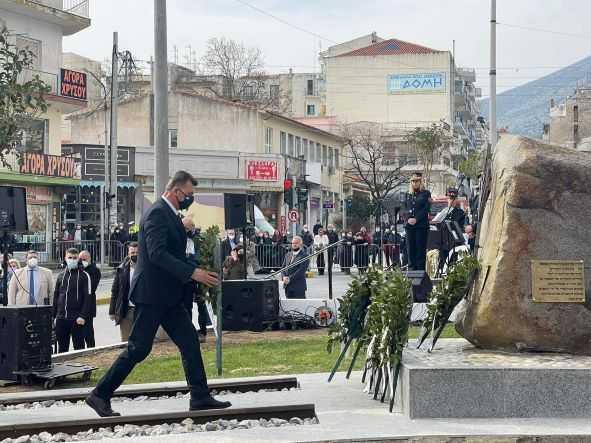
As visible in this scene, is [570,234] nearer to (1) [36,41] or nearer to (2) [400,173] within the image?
(1) [36,41]

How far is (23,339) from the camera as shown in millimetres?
13062

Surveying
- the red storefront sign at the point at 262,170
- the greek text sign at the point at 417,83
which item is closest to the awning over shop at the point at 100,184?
the red storefront sign at the point at 262,170

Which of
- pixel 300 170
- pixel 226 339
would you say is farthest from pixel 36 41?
pixel 226 339

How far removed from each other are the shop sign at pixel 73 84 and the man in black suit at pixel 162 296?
3884 centimetres

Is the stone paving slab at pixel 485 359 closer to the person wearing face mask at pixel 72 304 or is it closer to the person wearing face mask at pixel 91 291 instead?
the person wearing face mask at pixel 72 304

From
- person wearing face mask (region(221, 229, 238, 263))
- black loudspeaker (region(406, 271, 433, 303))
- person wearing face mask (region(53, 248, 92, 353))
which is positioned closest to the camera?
black loudspeaker (region(406, 271, 433, 303))

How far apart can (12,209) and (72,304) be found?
10.0 feet

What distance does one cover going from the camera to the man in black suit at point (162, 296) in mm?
8453

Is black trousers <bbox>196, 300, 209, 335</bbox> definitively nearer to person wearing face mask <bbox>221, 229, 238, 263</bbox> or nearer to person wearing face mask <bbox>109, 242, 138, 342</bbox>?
person wearing face mask <bbox>109, 242, 138, 342</bbox>

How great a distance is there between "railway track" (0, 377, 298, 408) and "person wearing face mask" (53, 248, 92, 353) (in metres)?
5.43

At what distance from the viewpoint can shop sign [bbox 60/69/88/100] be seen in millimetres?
46312

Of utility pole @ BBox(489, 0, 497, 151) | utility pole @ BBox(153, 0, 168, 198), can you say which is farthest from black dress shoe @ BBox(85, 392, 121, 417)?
utility pole @ BBox(489, 0, 497, 151)

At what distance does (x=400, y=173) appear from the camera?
71125 millimetres

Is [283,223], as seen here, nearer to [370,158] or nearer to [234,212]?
[370,158]
